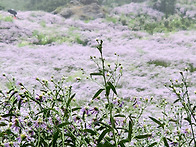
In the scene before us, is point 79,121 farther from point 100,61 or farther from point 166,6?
point 166,6

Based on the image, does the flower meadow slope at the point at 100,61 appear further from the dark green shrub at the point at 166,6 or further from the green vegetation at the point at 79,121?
the dark green shrub at the point at 166,6

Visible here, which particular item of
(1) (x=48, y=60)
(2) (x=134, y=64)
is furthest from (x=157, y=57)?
(1) (x=48, y=60)

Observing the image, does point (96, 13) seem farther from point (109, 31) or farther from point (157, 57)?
point (157, 57)

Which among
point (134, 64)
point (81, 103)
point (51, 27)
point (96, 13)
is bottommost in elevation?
point (81, 103)

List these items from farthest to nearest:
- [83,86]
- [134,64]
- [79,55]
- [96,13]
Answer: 1. [96,13]
2. [79,55]
3. [134,64]
4. [83,86]

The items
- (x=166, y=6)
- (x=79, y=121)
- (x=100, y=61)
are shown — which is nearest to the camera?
(x=79, y=121)

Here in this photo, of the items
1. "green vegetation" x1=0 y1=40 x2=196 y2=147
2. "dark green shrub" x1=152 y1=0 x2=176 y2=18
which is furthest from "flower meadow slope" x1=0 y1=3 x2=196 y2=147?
"dark green shrub" x1=152 y1=0 x2=176 y2=18

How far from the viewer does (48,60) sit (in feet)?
26.1

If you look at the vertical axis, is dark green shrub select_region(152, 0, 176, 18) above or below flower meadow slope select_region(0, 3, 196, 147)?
above

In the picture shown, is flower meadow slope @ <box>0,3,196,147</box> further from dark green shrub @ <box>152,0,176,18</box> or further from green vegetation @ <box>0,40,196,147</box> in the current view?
dark green shrub @ <box>152,0,176,18</box>

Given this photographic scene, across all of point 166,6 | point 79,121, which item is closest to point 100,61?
point 79,121

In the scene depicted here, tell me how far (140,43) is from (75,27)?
451 centimetres

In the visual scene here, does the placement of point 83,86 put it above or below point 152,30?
below

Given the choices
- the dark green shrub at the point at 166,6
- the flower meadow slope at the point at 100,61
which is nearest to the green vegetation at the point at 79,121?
the flower meadow slope at the point at 100,61
